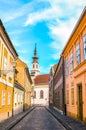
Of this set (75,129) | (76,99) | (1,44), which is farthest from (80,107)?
(1,44)

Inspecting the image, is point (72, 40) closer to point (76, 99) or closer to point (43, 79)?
point (76, 99)

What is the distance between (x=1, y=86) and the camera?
17250 mm

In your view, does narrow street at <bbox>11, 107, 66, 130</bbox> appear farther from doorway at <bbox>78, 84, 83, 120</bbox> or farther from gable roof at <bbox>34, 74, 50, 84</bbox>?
gable roof at <bbox>34, 74, 50, 84</bbox>

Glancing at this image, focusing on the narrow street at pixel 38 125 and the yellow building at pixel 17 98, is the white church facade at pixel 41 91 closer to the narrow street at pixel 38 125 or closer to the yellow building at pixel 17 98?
the yellow building at pixel 17 98

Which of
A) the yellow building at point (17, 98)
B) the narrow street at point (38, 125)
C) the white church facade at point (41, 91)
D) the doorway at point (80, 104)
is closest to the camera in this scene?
the narrow street at point (38, 125)

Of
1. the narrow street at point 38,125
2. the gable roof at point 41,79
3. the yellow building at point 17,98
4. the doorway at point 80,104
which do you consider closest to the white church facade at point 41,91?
the gable roof at point 41,79

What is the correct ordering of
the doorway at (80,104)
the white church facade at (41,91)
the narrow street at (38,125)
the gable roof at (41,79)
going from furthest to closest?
1. the gable roof at (41,79)
2. the white church facade at (41,91)
3. the doorway at (80,104)
4. the narrow street at (38,125)

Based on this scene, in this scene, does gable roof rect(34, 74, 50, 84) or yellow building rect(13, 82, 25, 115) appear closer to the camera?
yellow building rect(13, 82, 25, 115)

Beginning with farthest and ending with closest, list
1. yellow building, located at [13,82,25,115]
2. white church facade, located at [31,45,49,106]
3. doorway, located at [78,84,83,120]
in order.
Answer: white church facade, located at [31,45,49,106], yellow building, located at [13,82,25,115], doorway, located at [78,84,83,120]

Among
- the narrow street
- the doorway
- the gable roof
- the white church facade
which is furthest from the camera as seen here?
the gable roof

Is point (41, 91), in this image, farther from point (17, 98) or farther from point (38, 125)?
point (38, 125)

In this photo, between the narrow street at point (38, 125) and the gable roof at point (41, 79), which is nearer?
the narrow street at point (38, 125)

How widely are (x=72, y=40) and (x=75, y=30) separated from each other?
259cm

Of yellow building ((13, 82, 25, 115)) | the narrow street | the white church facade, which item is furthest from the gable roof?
the narrow street
